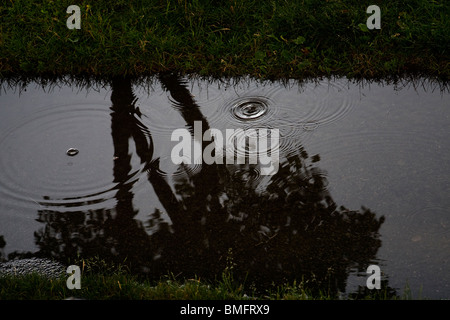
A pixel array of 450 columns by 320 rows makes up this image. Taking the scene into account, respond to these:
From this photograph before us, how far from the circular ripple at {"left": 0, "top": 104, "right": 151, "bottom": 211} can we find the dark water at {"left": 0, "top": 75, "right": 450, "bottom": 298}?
12 mm

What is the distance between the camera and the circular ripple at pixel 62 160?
4285 mm

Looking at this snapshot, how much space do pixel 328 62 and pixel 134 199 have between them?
90.2 inches

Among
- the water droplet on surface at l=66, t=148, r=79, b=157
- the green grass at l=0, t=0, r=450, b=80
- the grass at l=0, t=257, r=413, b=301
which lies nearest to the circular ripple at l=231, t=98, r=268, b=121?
the green grass at l=0, t=0, r=450, b=80

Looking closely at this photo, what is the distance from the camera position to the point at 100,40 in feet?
18.9

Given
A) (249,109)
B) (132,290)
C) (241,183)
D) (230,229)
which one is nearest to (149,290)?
(132,290)

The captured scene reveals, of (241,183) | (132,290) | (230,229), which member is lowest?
(132,290)

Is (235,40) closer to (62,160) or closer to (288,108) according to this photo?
(288,108)

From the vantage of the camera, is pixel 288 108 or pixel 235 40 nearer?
pixel 288 108

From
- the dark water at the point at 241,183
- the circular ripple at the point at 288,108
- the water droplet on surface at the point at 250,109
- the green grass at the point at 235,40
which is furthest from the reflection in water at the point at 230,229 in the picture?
the green grass at the point at 235,40

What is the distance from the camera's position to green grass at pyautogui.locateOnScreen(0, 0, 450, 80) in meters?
5.32

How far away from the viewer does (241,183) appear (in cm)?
424

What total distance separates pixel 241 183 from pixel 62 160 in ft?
4.76

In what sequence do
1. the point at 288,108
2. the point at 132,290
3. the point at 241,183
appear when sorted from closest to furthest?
1. the point at 132,290
2. the point at 241,183
3. the point at 288,108

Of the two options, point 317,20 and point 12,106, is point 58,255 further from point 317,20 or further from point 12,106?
point 317,20
